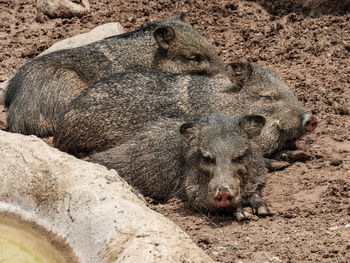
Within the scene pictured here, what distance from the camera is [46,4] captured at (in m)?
10.0

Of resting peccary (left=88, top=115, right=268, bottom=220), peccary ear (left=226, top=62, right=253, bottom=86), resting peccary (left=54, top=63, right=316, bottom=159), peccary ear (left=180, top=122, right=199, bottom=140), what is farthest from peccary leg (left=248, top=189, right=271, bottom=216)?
peccary ear (left=226, top=62, right=253, bottom=86)

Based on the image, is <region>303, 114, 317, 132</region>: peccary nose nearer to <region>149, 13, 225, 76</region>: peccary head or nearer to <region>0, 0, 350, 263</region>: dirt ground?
<region>0, 0, 350, 263</region>: dirt ground

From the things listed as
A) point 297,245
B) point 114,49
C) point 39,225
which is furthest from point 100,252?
point 114,49

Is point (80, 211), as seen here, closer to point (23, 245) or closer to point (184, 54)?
point (23, 245)

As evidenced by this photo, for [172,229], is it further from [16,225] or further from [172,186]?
Answer: [172,186]

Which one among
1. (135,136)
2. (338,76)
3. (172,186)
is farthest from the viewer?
(338,76)

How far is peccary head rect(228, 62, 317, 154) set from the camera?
6.66 m

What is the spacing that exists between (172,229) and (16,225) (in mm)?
1425

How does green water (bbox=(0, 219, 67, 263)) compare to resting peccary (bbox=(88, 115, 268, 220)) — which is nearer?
green water (bbox=(0, 219, 67, 263))

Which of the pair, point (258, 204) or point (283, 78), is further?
point (283, 78)

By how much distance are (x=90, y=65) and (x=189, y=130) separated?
86.8 inches

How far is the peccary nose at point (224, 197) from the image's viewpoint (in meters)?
5.38

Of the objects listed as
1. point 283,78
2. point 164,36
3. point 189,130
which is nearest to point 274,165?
point 189,130

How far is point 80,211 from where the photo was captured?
4824 mm
